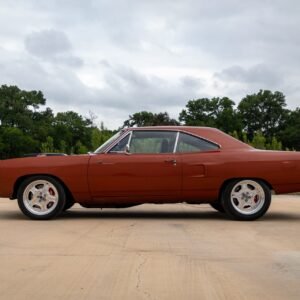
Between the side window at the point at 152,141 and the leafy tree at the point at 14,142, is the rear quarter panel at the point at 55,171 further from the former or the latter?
the leafy tree at the point at 14,142

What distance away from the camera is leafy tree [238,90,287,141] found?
95.3 m

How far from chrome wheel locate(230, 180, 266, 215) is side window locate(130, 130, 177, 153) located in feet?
3.93

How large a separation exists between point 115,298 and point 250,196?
5.01 meters

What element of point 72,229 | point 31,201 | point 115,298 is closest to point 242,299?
point 115,298

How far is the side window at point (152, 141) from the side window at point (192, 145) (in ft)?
0.41

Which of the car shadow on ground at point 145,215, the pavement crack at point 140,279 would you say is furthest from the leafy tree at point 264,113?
the pavement crack at point 140,279

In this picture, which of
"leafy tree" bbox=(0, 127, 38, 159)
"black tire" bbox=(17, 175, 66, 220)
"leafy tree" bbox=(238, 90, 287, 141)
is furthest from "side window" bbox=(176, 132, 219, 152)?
"leafy tree" bbox=(238, 90, 287, 141)

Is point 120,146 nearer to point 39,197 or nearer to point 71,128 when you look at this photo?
point 39,197

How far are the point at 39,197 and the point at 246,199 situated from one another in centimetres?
322

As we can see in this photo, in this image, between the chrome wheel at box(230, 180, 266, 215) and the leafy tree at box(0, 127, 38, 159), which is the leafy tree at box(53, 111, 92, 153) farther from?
the chrome wheel at box(230, 180, 266, 215)

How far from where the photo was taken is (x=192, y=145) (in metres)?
9.36

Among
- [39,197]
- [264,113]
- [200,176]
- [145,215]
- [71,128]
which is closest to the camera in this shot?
[200,176]

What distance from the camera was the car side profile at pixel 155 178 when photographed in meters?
9.09

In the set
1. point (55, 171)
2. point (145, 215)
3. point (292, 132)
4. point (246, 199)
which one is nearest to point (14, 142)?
Answer: point (292, 132)
